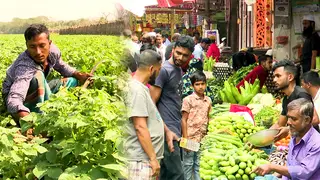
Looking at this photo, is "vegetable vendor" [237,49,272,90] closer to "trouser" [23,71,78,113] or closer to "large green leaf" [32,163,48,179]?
"trouser" [23,71,78,113]

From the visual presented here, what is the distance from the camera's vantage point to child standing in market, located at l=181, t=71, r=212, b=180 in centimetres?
500

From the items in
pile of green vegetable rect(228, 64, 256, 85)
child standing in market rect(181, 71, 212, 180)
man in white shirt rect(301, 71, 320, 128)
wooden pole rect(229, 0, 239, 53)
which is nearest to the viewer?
man in white shirt rect(301, 71, 320, 128)

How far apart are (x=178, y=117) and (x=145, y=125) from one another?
1.85 metres

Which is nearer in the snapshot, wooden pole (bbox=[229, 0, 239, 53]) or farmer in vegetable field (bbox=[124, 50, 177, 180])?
farmer in vegetable field (bbox=[124, 50, 177, 180])

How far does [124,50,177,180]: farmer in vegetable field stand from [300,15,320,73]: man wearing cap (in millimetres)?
4929

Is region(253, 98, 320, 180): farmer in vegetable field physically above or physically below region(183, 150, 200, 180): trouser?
above

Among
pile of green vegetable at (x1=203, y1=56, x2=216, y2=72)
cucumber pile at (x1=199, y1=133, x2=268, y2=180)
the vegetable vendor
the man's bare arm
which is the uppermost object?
the man's bare arm

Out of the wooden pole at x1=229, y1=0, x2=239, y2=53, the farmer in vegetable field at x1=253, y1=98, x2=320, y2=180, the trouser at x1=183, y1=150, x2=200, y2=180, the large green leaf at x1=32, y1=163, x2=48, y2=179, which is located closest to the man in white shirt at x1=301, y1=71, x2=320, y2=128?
the trouser at x1=183, y1=150, x2=200, y2=180

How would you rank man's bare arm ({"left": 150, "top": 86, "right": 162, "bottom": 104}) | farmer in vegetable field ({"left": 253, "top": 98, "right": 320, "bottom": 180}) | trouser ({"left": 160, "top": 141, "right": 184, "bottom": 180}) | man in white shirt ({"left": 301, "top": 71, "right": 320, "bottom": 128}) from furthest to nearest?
man in white shirt ({"left": 301, "top": 71, "right": 320, "bottom": 128}), man's bare arm ({"left": 150, "top": 86, "right": 162, "bottom": 104}), trouser ({"left": 160, "top": 141, "right": 184, "bottom": 180}), farmer in vegetable field ({"left": 253, "top": 98, "right": 320, "bottom": 180})

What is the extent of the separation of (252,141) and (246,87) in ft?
8.78

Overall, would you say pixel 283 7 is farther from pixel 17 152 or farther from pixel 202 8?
pixel 202 8

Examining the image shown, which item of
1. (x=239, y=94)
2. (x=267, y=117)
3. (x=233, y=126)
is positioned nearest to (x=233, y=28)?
(x=239, y=94)

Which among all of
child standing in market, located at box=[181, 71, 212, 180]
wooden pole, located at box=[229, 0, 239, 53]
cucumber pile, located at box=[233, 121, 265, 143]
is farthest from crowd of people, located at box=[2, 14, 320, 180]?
wooden pole, located at box=[229, 0, 239, 53]

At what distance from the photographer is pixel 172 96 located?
4.27 metres
